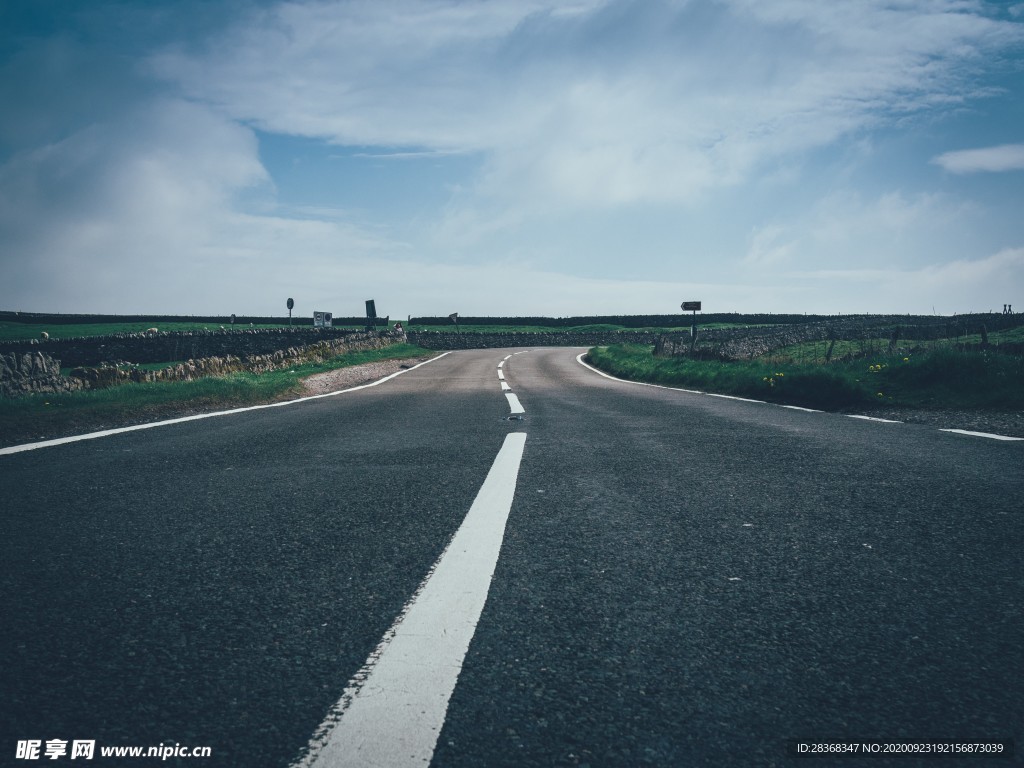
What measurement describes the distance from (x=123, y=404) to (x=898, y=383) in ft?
44.5

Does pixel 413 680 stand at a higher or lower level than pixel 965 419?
higher

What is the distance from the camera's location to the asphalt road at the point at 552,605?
1.50m

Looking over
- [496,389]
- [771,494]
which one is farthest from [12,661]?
[496,389]

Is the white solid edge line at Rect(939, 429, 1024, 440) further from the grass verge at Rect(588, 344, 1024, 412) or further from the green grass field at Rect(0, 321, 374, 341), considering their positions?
the green grass field at Rect(0, 321, 374, 341)

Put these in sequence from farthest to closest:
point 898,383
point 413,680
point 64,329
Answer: point 64,329 → point 898,383 → point 413,680

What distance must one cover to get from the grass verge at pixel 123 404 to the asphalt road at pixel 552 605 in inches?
125

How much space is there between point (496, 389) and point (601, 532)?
36.4 feet

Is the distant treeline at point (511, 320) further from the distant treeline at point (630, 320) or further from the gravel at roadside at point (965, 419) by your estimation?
the gravel at roadside at point (965, 419)

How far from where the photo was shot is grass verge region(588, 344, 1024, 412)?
10.1 meters

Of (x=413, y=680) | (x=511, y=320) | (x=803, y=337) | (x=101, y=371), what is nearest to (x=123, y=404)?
(x=101, y=371)

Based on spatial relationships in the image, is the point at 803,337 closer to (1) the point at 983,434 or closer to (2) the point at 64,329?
(1) the point at 983,434

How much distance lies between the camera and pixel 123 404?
31.1ft

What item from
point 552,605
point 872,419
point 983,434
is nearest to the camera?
point 552,605

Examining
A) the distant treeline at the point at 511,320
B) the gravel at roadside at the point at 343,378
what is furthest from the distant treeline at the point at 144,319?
the gravel at roadside at the point at 343,378
